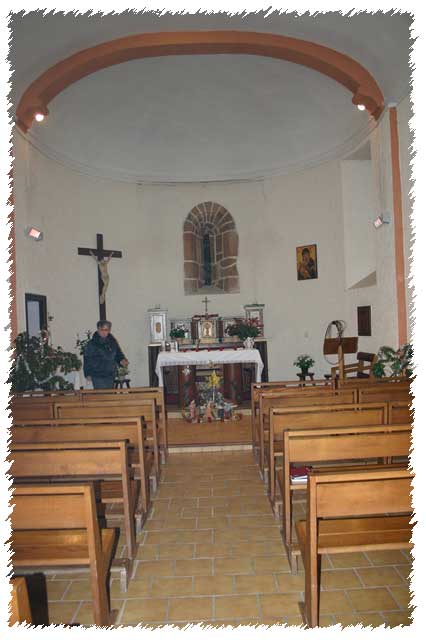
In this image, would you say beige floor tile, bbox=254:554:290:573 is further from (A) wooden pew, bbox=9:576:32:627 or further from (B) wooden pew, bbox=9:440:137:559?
(A) wooden pew, bbox=9:576:32:627

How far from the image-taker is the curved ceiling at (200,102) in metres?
6.50

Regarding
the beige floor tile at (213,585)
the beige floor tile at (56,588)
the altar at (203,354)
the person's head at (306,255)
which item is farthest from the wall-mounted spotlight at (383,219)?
the beige floor tile at (56,588)

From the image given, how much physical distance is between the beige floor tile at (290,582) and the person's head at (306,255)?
27.0ft


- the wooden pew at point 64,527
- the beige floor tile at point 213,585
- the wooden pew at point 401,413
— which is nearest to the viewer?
the wooden pew at point 64,527

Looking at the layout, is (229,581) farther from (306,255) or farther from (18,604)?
(306,255)

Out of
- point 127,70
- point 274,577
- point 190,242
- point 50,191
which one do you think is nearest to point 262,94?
point 127,70

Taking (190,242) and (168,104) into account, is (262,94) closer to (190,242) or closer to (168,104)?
(168,104)

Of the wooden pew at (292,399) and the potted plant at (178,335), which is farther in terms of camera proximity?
the potted plant at (178,335)

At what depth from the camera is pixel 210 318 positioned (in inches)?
409

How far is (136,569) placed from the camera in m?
3.35

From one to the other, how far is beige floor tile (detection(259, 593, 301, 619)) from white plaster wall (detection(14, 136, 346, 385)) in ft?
23.5

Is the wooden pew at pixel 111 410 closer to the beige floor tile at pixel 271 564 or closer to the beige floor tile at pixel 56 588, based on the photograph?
the beige floor tile at pixel 56 588

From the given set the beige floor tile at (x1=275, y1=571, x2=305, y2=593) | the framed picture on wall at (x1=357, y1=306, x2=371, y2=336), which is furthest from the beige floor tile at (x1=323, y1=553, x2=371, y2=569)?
the framed picture on wall at (x1=357, y1=306, x2=371, y2=336)

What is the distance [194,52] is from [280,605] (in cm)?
727
